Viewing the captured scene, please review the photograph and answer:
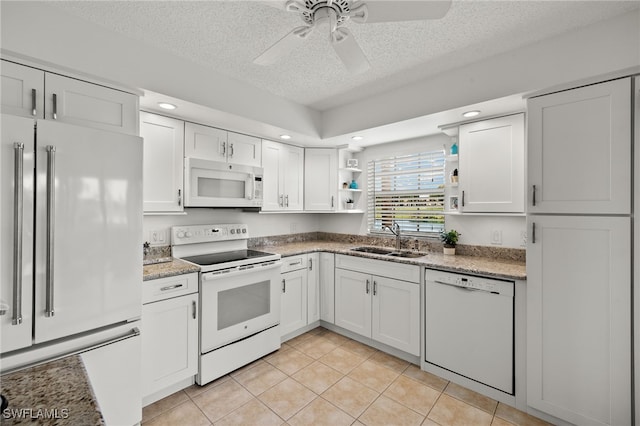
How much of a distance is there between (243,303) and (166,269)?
0.71 m

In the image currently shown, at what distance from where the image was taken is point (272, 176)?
333cm

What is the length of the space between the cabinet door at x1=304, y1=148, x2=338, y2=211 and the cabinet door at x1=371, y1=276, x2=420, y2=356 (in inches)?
48.6

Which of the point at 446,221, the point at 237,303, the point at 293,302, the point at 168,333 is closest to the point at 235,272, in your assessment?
the point at 237,303

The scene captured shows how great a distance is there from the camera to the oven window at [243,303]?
2.41 meters

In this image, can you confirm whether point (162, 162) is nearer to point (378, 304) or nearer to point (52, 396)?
point (52, 396)

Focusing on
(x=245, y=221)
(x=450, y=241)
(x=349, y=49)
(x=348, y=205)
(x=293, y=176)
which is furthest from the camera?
(x=348, y=205)

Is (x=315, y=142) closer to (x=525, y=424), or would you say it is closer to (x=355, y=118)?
(x=355, y=118)

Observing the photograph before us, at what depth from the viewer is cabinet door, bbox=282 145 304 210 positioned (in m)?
3.47

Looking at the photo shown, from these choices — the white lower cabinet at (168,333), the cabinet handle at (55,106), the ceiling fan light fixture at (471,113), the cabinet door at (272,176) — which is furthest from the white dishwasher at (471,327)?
the cabinet handle at (55,106)

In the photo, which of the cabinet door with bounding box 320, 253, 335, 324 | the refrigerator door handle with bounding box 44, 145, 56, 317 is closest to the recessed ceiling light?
the refrigerator door handle with bounding box 44, 145, 56, 317

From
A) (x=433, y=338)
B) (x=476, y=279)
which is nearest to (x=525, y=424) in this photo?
(x=433, y=338)

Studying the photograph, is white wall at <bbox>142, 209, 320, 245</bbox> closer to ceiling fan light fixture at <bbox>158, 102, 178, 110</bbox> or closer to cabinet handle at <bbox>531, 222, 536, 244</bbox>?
ceiling fan light fixture at <bbox>158, 102, 178, 110</bbox>

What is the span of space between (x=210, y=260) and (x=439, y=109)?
2.40 metres

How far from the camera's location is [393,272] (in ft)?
8.91
